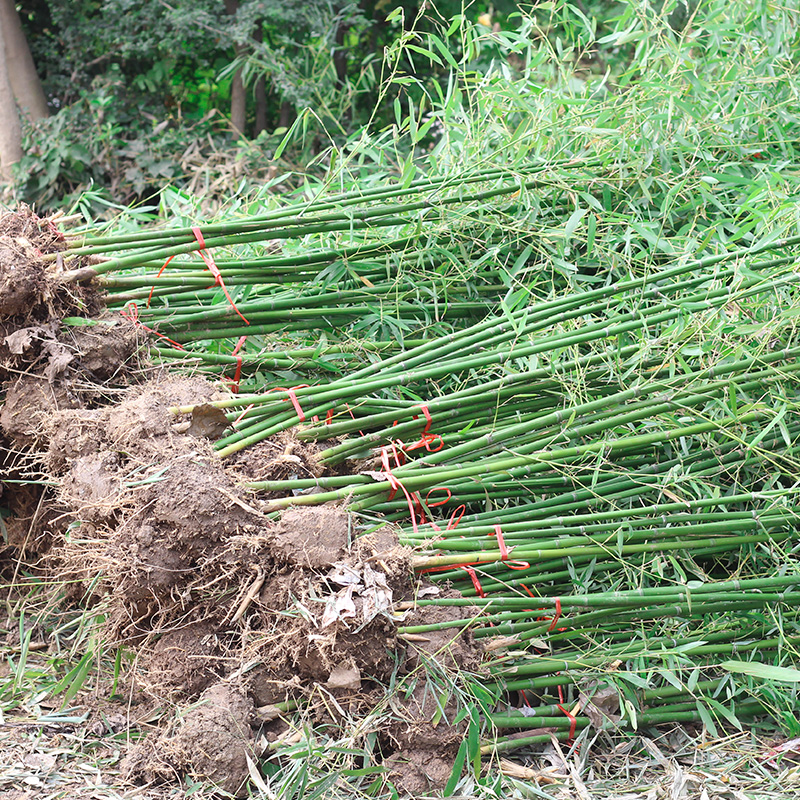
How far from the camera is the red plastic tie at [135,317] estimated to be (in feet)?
6.30

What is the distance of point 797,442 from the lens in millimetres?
1846

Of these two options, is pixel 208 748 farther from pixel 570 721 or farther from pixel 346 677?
pixel 570 721

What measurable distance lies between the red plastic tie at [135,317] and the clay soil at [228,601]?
0.25 m

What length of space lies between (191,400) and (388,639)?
70cm

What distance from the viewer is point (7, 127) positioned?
4.04m

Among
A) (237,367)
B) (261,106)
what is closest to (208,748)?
(237,367)

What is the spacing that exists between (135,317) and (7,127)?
2.78m

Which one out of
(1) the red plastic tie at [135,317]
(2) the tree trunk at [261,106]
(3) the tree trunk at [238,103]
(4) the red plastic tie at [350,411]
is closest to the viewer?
(4) the red plastic tie at [350,411]

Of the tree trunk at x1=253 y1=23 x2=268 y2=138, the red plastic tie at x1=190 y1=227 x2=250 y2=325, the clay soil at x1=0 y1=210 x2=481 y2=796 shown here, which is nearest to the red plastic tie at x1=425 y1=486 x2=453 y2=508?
the clay soil at x1=0 y1=210 x2=481 y2=796

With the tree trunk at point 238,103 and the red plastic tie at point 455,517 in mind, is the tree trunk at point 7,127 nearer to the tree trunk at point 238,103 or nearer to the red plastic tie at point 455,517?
the tree trunk at point 238,103

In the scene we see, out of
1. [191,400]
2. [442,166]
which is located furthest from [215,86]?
[191,400]

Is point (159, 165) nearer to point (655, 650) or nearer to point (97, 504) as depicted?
point (97, 504)

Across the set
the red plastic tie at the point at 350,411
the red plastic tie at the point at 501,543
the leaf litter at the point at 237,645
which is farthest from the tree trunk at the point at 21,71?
the red plastic tie at the point at 501,543

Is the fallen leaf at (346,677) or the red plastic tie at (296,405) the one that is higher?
the red plastic tie at (296,405)
